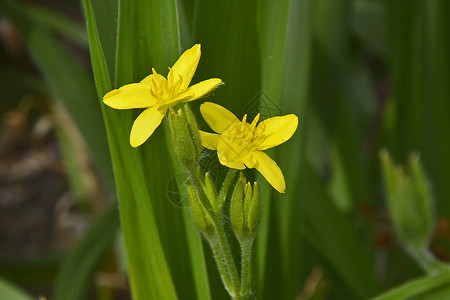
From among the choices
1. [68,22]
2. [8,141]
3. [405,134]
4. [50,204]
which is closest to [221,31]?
[405,134]

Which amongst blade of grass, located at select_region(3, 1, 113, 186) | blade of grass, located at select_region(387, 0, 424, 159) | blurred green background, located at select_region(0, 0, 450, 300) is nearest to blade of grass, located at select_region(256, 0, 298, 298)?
blurred green background, located at select_region(0, 0, 450, 300)

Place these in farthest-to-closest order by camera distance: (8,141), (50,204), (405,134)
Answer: (8,141)
(50,204)
(405,134)

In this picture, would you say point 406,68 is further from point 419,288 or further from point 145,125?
point 145,125

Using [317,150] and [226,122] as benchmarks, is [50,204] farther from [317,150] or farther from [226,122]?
[226,122]

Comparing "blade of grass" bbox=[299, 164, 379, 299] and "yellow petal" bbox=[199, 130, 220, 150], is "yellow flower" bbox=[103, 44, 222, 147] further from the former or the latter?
"blade of grass" bbox=[299, 164, 379, 299]

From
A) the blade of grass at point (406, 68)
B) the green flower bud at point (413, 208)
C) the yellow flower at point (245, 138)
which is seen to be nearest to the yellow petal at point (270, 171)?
the yellow flower at point (245, 138)

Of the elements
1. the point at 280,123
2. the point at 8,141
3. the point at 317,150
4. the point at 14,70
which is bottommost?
the point at 8,141
